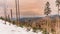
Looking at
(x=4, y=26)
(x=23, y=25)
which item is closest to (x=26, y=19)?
(x=23, y=25)

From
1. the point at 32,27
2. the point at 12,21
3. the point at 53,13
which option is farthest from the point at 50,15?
the point at 12,21

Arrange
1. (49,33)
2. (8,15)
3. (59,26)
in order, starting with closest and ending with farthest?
(49,33), (59,26), (8,15)

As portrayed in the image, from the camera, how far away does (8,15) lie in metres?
4.95

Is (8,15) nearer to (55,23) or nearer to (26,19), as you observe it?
(26,19)

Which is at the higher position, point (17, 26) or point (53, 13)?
point (53, 13)

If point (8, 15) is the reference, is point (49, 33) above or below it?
below

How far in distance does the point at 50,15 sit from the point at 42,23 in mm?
348

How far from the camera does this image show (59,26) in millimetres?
4578

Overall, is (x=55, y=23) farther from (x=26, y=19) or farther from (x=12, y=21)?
(x=12, y=21)

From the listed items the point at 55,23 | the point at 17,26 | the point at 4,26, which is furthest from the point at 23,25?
the point at 55,23

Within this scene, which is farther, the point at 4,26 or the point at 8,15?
the point at 8,15

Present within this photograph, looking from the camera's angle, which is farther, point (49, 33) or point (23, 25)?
point (23, 25)

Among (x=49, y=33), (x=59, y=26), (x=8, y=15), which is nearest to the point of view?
(x=49, y=33)

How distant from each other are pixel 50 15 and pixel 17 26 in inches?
32.1
